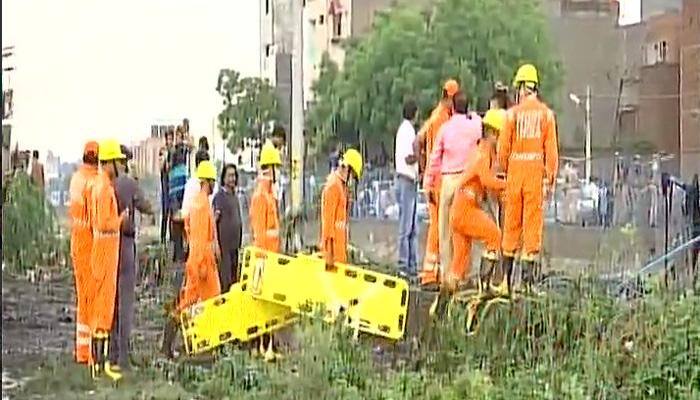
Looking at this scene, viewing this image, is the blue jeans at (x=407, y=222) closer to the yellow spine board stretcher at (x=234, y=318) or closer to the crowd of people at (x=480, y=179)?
the crowd of people at (x=480, y=179)

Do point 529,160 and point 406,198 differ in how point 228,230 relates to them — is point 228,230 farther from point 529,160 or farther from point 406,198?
point 529,160

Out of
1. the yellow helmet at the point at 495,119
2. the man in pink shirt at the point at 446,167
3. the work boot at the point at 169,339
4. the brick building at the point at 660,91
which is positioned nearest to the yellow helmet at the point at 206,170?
the work boot at the point at 169,339

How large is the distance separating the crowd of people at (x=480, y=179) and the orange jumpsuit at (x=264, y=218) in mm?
415

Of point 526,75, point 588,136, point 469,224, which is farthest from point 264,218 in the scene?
point 588,136

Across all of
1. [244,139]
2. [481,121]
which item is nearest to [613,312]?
[481,121]

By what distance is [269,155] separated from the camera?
17.8ft

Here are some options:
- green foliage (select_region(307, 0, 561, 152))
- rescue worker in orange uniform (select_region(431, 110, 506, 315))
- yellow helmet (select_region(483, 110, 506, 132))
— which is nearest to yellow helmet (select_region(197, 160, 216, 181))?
green foliage (select_region(307, 0, 561, 152))

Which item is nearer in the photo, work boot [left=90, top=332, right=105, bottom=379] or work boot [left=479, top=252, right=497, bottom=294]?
work boot [left=90, top=332, right=105, bottom=379]

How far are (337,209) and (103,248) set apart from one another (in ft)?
2.55

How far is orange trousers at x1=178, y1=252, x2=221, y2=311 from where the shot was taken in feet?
17.8

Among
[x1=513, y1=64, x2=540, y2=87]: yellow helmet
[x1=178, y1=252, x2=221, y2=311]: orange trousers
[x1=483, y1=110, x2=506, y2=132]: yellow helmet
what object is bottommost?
[x1=178, y1=252, x2=221, y2=311]: orange trousers

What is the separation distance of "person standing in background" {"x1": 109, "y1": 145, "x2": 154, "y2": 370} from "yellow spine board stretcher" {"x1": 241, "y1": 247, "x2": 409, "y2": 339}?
375 millimetres

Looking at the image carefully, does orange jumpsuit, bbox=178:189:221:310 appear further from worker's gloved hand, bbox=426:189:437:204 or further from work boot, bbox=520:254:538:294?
work boot, bbox=520:254:538:294

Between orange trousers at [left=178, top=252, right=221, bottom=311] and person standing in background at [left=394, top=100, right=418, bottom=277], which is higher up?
person standing in background at [left=394, top=100, right=418, bottom=277]
